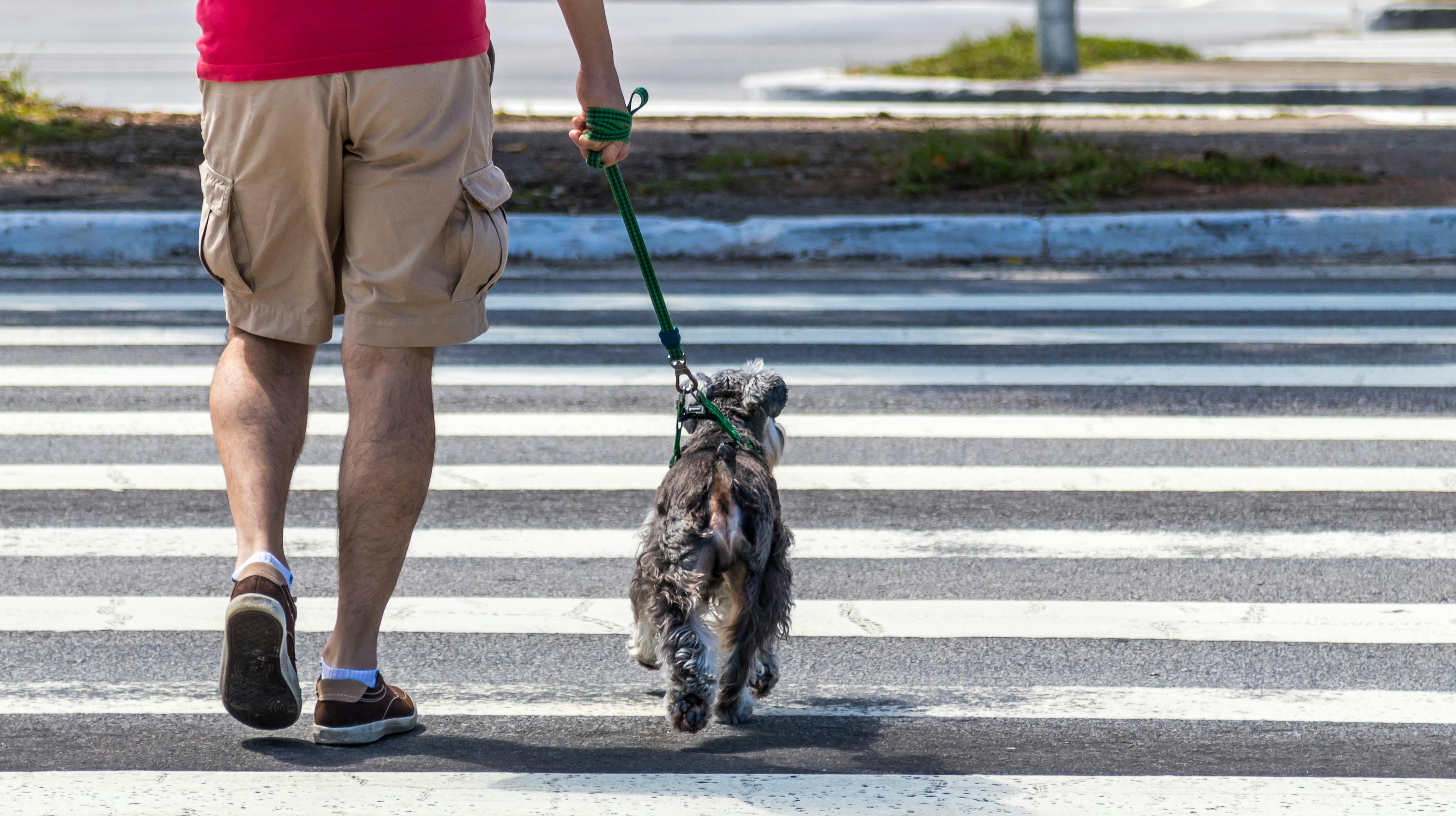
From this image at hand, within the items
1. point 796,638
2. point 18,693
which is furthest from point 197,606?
point 796,638

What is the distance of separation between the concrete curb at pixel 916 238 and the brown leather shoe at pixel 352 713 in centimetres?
573

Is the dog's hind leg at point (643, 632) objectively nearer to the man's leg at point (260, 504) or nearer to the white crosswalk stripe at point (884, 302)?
→ the man's leg at point (260, 504)

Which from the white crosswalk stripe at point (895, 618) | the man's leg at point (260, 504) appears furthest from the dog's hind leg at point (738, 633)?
the man's leg at point (260, 504)

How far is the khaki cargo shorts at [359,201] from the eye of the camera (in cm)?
296

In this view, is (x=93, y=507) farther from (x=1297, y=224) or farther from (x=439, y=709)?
(x=1297, y=224)

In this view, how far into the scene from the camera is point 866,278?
8.23 m

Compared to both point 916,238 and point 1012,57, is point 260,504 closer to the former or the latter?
point 916,238

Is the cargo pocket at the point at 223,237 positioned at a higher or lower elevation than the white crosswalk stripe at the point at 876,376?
higher

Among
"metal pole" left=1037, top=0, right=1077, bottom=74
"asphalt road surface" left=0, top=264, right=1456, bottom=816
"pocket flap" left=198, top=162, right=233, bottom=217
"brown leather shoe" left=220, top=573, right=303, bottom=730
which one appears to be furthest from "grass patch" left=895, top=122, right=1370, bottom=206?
"brown leather shoe" left=220, top=573, right=303, bottom=730

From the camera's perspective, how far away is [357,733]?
120 inches

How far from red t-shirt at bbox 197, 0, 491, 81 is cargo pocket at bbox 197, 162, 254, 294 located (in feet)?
0.69

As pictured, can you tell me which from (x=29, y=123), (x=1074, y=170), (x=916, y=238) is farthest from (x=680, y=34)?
(x=916, y=238)

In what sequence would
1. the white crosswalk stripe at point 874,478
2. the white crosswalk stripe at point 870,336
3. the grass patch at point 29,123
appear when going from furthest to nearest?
the grass patch at point 29,123 → the white crosswalk stripe at point 870,336 → the white crosswalk stripe at point 874,478

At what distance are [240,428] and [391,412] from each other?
32 cm
